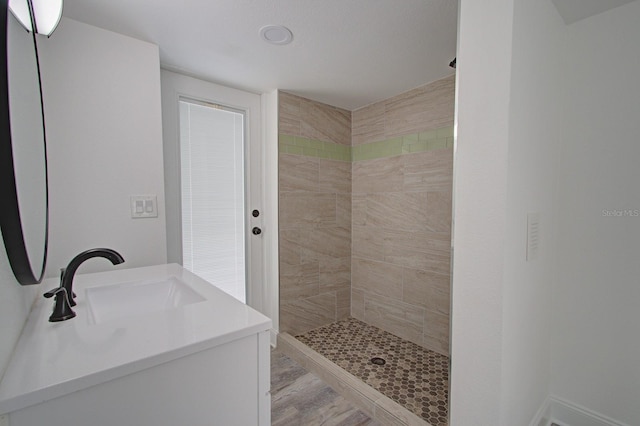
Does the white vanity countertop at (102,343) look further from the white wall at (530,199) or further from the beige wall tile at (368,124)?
the beige wall tile at (368,124)

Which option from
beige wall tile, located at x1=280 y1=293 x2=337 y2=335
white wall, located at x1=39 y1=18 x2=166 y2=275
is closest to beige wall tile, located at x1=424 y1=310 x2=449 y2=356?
beige wall tile, located at x1=280 y1=293 x2=337 y2=335

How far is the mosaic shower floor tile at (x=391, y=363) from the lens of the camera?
1667 mm

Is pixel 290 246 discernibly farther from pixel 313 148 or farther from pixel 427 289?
pixel 427 289

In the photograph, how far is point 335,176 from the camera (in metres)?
2.73

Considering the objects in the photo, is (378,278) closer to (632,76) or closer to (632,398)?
(632,398)

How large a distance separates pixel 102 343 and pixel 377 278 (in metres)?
2.25

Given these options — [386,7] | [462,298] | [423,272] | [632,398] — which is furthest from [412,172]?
[632,398]

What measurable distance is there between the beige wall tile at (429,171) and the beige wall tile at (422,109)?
21 cm

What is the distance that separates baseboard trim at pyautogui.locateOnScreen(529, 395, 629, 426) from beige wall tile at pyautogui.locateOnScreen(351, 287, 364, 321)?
5.01ft

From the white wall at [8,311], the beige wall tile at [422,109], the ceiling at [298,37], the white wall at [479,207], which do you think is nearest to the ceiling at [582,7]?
the ceiling at [298,37]

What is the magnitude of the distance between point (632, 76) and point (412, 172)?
4.19ft

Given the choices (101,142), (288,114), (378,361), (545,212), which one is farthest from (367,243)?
(101,142)

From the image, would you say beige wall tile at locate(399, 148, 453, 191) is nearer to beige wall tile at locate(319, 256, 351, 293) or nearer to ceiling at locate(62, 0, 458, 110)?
ceiling at locate(62, 0, 458, 110)

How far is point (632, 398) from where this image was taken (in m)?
1.30
